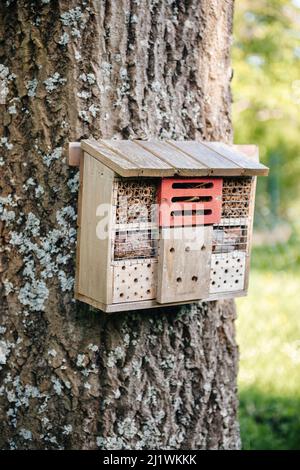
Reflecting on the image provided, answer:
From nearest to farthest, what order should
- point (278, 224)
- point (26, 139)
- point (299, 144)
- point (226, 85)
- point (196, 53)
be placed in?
point (26, 139) → point (196, 53) → point (226, 85) → point (299, 144) → point (278, 224)

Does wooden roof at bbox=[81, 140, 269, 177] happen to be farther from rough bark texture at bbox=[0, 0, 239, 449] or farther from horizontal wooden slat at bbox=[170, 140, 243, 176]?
rough bark texture at bbox=[0, 0, 239, 449]

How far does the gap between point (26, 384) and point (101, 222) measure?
64 cm

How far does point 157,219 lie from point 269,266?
15.4 ft

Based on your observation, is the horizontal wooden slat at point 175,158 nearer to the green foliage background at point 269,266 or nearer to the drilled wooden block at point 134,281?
the drilled wooden block at point 134,281

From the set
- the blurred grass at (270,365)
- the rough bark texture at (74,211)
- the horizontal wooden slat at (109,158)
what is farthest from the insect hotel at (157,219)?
the blurred grass at (270,365)

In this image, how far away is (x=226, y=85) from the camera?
7.98ft

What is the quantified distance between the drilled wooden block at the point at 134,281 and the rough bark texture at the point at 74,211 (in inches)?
7.6

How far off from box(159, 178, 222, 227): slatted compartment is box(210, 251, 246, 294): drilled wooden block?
0.15 metres

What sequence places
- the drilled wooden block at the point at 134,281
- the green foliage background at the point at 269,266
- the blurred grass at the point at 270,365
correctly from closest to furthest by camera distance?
the drilled wooden block at the point at 134,281 → the blurred grass at the point at 270,365 → the green foliage background at the point at 269,266

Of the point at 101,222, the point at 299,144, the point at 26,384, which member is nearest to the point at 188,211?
the point at 101,222

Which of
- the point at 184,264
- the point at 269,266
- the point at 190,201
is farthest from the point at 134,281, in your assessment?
the point at 269,266

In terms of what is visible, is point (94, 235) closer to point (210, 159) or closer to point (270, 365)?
point (210, 159)

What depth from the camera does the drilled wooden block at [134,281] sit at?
1.94 m

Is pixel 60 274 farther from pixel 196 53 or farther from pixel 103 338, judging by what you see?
pixel 196 53
